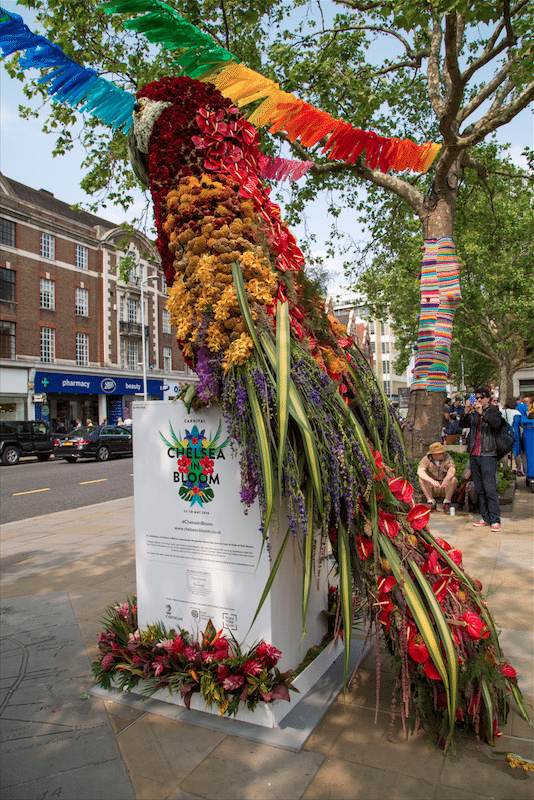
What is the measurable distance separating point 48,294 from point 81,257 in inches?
160

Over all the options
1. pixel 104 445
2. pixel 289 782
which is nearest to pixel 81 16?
pixel 289 782

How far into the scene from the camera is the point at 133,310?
130 feet

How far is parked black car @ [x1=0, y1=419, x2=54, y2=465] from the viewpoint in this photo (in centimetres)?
2166

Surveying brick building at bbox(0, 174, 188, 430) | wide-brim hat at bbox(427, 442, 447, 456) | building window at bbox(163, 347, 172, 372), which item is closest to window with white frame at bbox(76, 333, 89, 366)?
brick building at bbox(0, 174, 188, 430)

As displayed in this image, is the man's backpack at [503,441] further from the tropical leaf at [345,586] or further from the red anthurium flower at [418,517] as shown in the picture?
the tropical leaf at [345,586]

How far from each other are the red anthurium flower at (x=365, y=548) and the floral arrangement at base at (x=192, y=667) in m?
0.69

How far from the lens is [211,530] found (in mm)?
2977

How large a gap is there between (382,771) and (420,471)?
600cm

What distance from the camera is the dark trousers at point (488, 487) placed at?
696 centimetres

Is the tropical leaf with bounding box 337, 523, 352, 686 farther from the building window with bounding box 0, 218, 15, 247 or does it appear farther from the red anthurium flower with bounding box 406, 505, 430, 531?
the building window with bounding box 0, 218, 15, 247

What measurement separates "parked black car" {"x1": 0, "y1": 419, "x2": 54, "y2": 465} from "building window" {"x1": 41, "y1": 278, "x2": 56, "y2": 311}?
A: 1172cm

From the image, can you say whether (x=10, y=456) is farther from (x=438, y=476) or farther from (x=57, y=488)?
(x=438, y=476)

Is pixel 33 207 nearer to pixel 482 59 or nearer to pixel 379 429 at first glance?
pixel 482 59

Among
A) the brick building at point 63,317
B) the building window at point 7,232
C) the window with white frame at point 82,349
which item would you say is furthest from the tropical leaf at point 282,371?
the window with white frame at point 82,349
